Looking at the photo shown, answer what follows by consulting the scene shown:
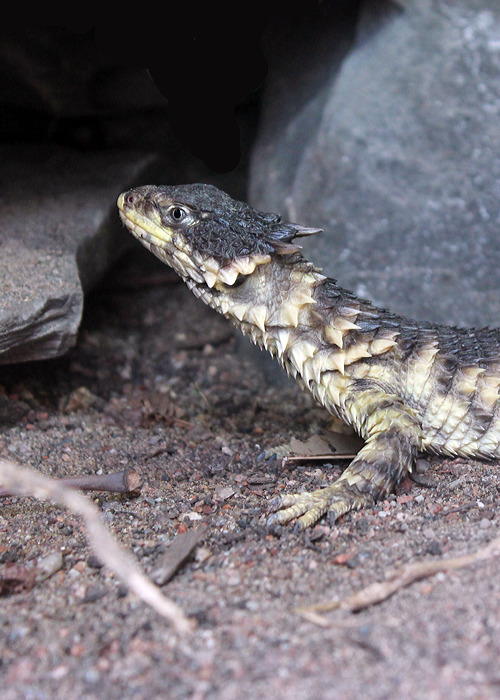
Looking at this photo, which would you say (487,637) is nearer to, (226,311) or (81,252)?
(226,311)

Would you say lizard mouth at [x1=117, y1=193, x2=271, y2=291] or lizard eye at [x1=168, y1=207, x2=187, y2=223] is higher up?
lizard eye at [x1=168, y1=207, x2=187, y2=223]

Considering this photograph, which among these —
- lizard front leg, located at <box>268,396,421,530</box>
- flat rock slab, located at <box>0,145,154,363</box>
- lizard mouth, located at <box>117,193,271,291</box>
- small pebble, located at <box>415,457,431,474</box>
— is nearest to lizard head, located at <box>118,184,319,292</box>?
lizard mouth, located at <box>117,193,271,291</box>

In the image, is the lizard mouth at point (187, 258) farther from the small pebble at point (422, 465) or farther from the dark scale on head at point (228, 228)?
the small pebble at point (422, 465)

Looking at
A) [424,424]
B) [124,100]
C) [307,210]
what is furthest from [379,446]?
[124,100]

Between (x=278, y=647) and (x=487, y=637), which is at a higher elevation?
(x=487, y=637)

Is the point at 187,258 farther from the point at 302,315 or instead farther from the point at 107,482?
the point at 107,482

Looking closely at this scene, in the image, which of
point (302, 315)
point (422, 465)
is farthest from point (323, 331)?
point (422, 465)

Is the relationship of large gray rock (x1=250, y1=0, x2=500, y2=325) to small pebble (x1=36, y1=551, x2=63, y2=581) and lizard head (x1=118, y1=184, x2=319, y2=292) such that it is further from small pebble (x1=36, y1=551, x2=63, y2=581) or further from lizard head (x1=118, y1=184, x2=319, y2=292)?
small pebble (x1=36, y1=551, x2=63, y2=581)
